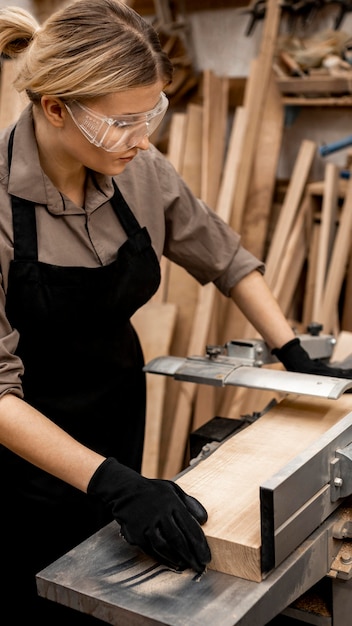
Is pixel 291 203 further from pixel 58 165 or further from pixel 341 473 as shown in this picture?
pixel 341 473

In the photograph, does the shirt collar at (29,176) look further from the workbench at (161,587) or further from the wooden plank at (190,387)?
the wooden plank at (190,387)

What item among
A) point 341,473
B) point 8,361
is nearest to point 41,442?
point 8,361

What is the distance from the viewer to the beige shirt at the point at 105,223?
141cm

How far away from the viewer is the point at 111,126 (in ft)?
4.19


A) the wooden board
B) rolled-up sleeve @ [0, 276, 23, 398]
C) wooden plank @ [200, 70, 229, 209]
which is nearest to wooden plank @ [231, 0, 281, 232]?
wooden plank @ [200, 70, 229, 209]

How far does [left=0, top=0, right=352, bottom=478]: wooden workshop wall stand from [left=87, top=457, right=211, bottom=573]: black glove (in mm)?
1706

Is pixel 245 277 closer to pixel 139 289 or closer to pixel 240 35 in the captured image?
pixel 139 289

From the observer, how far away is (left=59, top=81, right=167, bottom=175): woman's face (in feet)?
4.18

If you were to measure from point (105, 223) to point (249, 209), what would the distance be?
6.19 ft

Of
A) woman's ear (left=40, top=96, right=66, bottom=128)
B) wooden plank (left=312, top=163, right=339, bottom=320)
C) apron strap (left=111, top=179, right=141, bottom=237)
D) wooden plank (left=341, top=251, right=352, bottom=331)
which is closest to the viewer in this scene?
woman's ear (left=40, top=96, right=66, bottom=128)

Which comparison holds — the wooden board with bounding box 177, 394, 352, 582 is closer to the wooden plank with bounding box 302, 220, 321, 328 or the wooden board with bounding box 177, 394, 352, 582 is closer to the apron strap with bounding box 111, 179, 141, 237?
the apron strap with bounding box 111, 179, 141, 237

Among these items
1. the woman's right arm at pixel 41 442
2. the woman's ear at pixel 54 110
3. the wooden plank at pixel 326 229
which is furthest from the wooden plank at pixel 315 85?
the woman's right arm at pixel 41 442

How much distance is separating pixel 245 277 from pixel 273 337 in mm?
173

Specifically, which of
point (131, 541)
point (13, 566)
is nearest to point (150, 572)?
point (131, 541)
